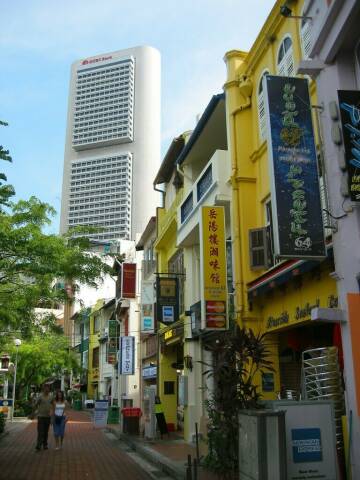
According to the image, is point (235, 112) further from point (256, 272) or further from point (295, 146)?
point (295, 146)

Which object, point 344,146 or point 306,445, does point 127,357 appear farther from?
point 344,146

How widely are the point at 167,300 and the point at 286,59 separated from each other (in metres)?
10.8

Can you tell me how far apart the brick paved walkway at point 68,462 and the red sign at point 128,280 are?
13.5 meters

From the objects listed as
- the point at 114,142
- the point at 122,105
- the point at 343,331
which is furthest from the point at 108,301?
the point at 122,105

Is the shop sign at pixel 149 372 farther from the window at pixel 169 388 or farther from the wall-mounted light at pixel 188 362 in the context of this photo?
the wall-mounted light at pixel 188 362

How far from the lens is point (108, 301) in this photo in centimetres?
4903

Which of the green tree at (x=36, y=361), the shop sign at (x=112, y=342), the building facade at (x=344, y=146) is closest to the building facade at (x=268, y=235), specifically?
the building facade at (x=344, y=146)

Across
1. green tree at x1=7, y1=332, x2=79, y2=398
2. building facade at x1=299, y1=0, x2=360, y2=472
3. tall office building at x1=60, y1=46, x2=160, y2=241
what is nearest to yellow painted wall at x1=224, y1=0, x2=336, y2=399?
building facade at x1=299, y1=0, x2=360, y2=472

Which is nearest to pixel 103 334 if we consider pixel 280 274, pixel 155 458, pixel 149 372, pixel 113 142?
pixel 149 372

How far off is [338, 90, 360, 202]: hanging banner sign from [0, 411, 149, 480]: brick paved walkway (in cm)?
754

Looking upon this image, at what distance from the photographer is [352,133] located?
28.1 ft

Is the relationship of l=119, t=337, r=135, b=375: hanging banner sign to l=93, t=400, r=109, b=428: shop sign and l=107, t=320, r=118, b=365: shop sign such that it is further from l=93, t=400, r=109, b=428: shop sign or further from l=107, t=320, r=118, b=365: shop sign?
l=107, t=320, r=118, b=365: shop sign

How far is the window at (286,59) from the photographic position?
13.1 metres

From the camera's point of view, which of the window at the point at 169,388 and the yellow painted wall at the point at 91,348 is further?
the yellow painted wall at the point at 91,348
